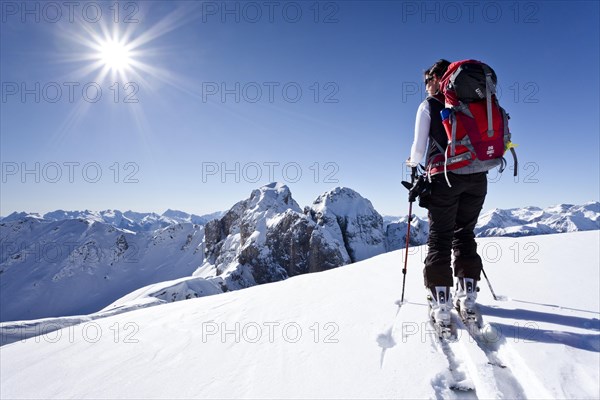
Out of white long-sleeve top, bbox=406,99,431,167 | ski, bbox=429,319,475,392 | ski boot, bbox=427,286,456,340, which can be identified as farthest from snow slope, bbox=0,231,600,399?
white long-sleeve top, bbox=406,99,431,167

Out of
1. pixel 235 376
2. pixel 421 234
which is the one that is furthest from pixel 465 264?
pixel 421 234

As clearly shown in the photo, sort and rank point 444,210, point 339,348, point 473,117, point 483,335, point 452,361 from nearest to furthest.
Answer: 1. point 452,361
2. point 483,335
3. point 339,348
4. point 473,117
5. point 444,210

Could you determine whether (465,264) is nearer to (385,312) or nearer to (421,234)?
(385,312)

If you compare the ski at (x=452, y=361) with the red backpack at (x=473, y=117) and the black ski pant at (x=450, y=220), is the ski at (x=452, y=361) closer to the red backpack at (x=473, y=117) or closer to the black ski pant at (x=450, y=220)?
the black ski pant at (x=450, y=220)

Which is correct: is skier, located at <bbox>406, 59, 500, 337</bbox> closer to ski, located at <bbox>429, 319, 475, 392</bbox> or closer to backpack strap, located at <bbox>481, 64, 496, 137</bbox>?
ski, located at <bbox>429, 319, 475, 392</bbox>

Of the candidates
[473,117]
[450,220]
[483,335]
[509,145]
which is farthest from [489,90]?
[483,335]

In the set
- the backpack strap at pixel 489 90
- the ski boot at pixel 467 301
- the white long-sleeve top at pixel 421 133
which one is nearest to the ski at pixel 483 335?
the ski boot at pixel 467 301

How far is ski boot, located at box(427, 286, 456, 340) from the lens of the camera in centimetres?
324

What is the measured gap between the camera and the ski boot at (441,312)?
3.24 metres

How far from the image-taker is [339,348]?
3.30 m

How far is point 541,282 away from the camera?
4746 millimetres

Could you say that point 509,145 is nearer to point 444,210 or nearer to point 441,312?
point 444,210

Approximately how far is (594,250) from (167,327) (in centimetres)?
840

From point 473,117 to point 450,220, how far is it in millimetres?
1325
